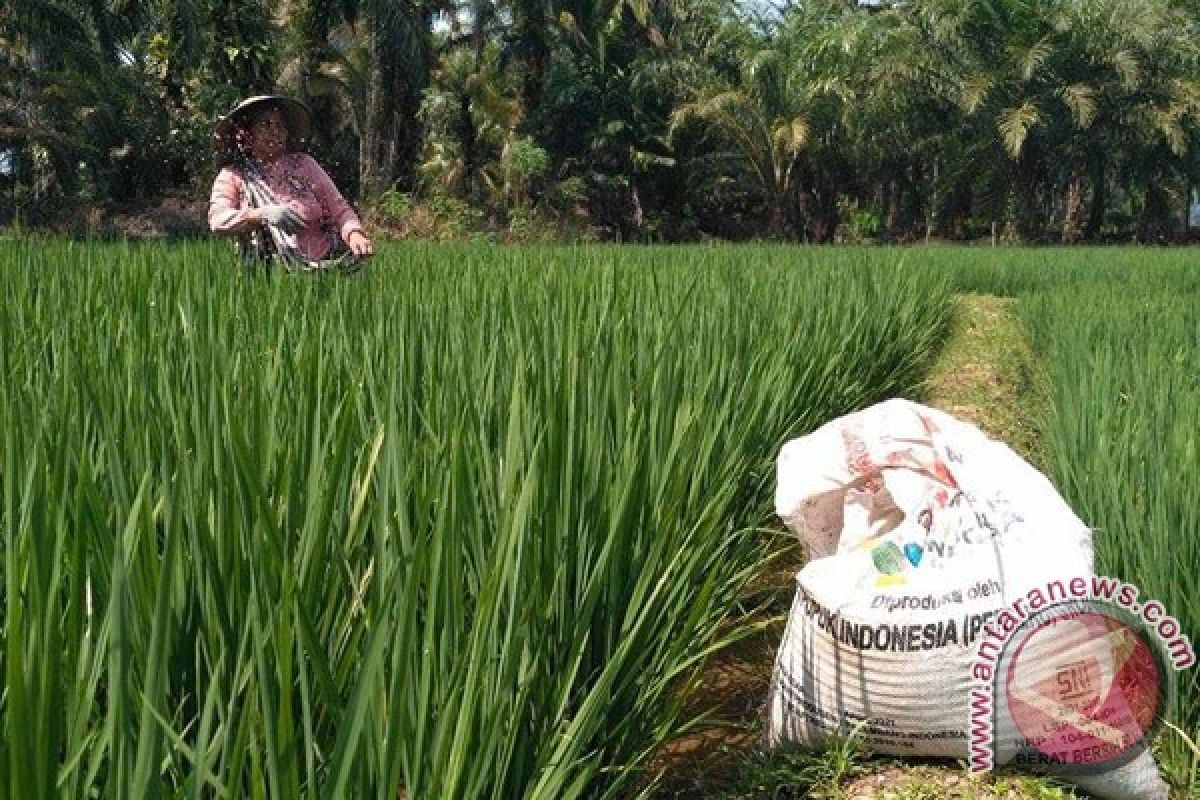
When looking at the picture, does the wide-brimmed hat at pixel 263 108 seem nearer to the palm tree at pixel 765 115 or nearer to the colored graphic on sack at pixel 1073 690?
the colored graphic on sack at pixel 1073 690

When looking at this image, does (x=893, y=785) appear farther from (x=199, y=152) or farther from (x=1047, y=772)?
(x=199, y=152)

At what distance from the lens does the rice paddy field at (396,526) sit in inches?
22.2

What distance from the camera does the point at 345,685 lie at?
759 millimetres

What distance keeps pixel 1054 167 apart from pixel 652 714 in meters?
21.0

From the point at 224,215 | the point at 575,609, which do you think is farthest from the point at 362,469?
the point at 224,215

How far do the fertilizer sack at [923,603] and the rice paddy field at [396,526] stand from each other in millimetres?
127

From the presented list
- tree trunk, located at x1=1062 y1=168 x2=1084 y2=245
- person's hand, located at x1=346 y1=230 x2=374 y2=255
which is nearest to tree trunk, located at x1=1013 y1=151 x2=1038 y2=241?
tree trunk, located at x1=1062 y1=168 x2=1084 y2=245

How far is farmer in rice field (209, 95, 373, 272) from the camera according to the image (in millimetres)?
2936

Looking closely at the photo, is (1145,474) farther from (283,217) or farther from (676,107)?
(676,107)

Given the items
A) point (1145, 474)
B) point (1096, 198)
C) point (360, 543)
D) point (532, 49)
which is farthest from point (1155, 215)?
point (360, 543)

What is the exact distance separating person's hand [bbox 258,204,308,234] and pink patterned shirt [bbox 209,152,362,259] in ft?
0.10

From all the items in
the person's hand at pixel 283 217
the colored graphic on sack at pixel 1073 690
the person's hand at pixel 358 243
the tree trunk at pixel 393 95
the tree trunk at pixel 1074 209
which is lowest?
the colored graphic on sack at pixel 1073 690

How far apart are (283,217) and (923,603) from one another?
87.0 inches

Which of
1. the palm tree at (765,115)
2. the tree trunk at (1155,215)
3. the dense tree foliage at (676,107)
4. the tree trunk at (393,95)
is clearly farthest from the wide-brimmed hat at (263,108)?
the tree trunk at (1155,215)
